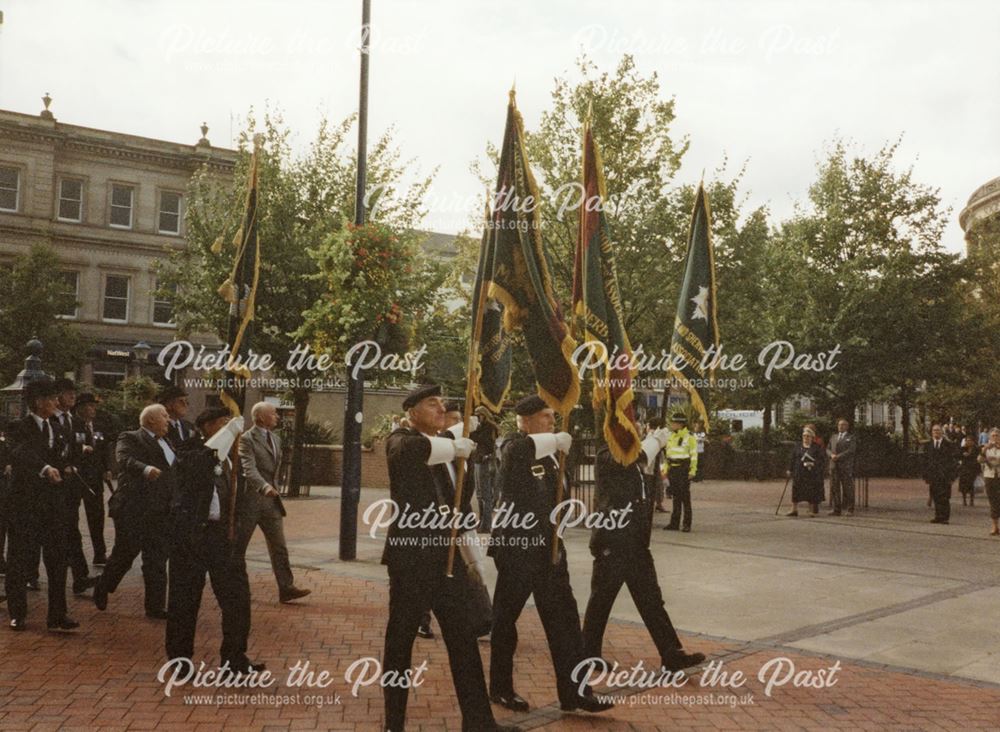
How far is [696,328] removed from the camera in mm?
7418

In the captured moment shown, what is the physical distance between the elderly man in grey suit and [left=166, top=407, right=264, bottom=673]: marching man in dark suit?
182 cm

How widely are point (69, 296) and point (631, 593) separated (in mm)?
34519

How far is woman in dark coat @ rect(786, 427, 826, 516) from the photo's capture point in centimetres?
1756

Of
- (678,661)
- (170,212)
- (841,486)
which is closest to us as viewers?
(678,661)

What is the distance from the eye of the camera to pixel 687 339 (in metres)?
7.38

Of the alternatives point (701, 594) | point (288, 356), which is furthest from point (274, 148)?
point (701, 594)

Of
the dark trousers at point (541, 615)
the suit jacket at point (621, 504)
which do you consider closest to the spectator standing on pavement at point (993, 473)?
the suit jacket at point (621, 504)

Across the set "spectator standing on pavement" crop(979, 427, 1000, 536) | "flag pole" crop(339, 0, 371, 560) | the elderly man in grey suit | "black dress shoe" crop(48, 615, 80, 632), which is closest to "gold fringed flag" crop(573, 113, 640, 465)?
the elderly man in grey suit

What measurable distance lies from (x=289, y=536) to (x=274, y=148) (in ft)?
41.2

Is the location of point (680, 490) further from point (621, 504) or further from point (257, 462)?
point (621, 504)

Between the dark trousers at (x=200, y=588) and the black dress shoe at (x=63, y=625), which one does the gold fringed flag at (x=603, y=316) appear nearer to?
A: the dark trousers at (x=200, y=588)

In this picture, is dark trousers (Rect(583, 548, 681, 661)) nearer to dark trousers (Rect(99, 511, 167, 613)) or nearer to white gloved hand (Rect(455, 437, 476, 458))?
white gloved hand (Rect(455, 437, 476, 458))

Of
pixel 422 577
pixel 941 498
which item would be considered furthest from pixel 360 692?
pixel 941 498

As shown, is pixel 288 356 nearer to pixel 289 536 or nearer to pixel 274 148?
pixel 274 148
